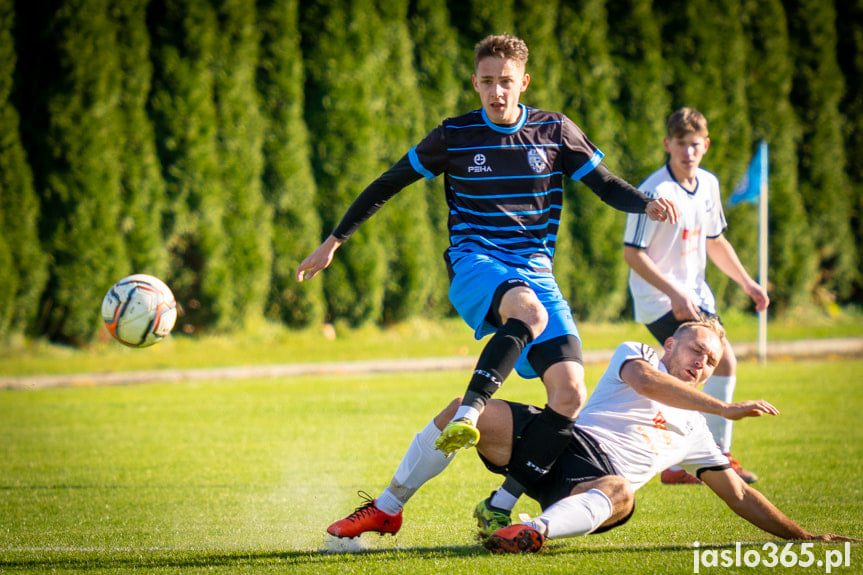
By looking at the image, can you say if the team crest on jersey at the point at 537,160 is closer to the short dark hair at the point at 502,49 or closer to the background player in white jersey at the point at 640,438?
the short dark hair at the point at 502,49

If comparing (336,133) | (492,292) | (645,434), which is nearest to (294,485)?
(492,292)

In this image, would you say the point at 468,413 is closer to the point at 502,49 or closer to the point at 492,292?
the point at 492,292

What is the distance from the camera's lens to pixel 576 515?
384 cm

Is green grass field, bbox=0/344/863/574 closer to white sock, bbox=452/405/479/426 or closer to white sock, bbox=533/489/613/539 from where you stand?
white sock, bbox=533/489/613/539

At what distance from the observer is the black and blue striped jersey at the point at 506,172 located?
4551mm

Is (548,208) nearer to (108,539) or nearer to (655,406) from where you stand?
(655,406)

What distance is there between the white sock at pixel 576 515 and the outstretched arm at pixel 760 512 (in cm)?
71

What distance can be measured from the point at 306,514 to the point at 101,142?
30.8ft

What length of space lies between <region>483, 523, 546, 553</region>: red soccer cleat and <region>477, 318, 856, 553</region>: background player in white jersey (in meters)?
0.09

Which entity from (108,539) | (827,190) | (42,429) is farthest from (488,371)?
(827,190)

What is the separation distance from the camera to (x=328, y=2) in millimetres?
14133

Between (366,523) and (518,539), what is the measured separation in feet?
2.80

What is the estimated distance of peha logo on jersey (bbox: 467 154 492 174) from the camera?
455 centimetres

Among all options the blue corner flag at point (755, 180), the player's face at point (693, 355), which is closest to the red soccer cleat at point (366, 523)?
the player's face at point (693, 355)
